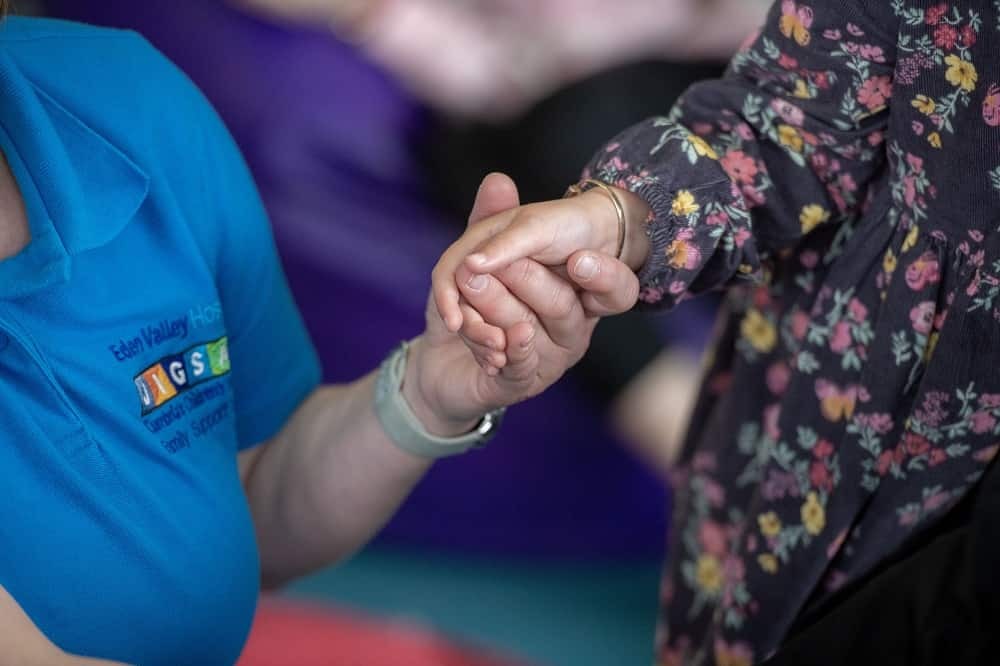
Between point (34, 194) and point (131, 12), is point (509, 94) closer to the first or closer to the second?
point (131, 12)

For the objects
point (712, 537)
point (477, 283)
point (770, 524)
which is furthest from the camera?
point (712, 537)

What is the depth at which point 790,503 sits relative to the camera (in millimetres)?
961

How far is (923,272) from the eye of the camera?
85 cm

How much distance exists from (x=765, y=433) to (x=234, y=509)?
47cm

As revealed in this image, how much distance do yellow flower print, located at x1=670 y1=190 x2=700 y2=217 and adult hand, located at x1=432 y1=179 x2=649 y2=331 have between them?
1.0 inches

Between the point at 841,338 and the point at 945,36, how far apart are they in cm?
25

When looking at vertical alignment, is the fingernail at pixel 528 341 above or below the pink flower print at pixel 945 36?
below

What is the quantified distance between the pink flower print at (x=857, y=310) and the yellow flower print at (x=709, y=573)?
310 millimetres

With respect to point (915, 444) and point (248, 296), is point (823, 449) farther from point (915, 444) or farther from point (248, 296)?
point (248, 296)

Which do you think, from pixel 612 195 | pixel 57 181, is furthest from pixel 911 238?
pixel 57 181

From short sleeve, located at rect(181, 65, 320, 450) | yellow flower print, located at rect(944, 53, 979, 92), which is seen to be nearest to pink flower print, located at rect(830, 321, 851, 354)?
yellow flower print, located at rect(944, 53, 979, 92)

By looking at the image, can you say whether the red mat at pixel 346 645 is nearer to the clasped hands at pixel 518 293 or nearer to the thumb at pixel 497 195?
the clasped hands at pixel 518 293

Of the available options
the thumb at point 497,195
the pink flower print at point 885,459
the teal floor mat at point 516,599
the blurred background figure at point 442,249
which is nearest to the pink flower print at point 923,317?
the pink flower print at point 885,459

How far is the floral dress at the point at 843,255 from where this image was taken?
0.82 m
